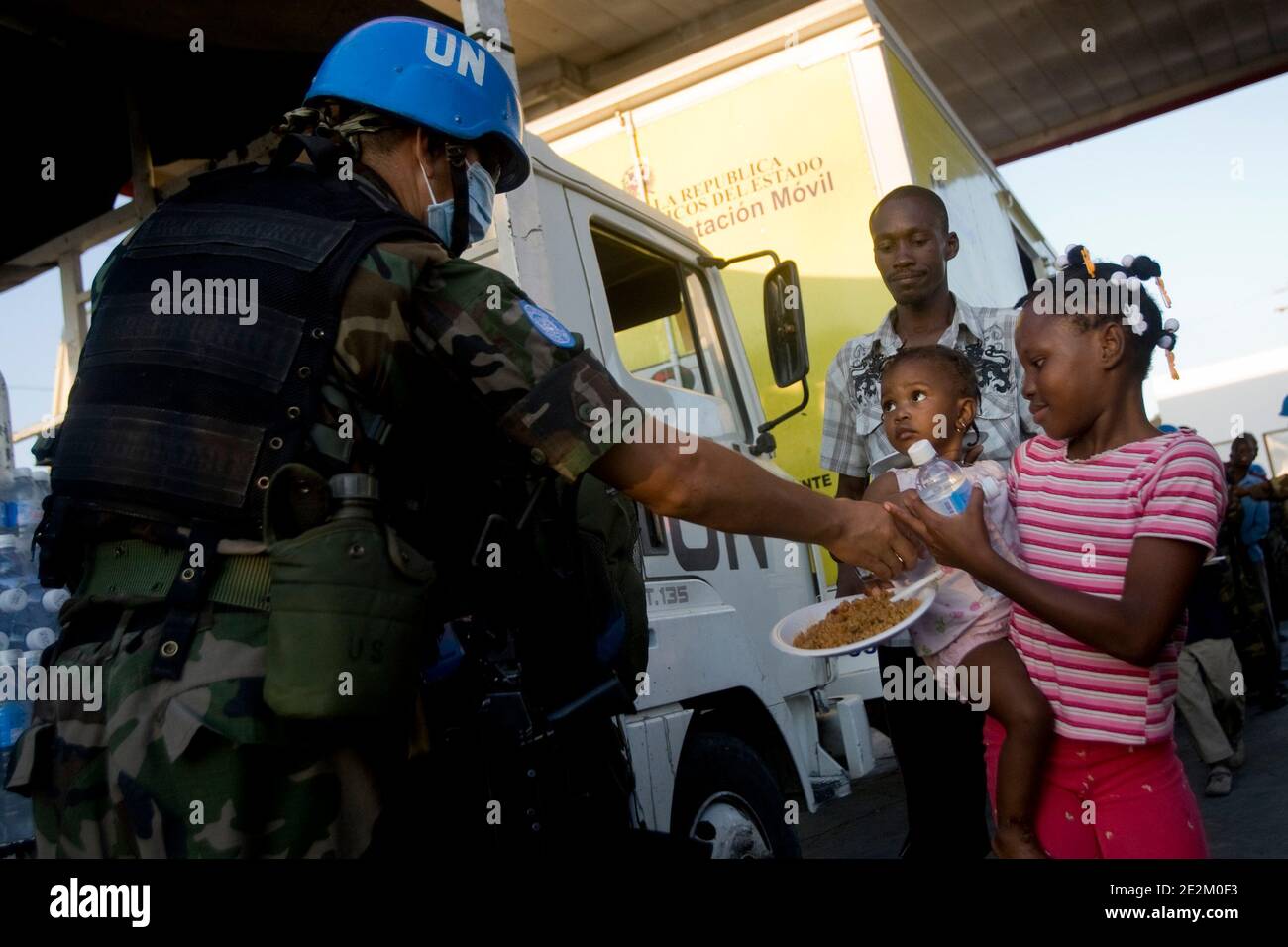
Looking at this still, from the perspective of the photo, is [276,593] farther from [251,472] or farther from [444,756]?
[444,756]

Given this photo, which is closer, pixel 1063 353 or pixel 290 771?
pixel 290 771

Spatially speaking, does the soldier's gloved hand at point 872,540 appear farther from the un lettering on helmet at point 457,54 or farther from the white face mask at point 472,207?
the un lettering on helmet at point 457,54

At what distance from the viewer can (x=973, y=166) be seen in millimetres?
6867

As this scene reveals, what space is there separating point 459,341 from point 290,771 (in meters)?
A: 0.65

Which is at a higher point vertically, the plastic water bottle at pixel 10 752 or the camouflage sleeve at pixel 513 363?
the camouflage sleeve at pixel 513 363

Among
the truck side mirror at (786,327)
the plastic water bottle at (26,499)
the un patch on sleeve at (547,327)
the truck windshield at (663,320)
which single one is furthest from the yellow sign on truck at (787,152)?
the un patch on sleeve at (547,327)

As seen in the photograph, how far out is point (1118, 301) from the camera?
1897 mm

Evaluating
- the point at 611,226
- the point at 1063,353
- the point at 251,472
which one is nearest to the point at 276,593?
the point at 251,472

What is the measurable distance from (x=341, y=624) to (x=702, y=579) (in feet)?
6.14

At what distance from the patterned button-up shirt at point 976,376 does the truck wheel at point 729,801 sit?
0.87 meters

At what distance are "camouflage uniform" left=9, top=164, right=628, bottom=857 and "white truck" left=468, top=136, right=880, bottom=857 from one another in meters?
1.02

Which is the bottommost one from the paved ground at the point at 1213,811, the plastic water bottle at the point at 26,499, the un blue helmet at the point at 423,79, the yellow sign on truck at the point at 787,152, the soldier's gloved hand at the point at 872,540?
the paved ground at the point at 1213,811

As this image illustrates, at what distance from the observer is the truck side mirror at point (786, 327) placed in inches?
141

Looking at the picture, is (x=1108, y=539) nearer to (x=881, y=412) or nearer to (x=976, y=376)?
(x=976, y=376)
